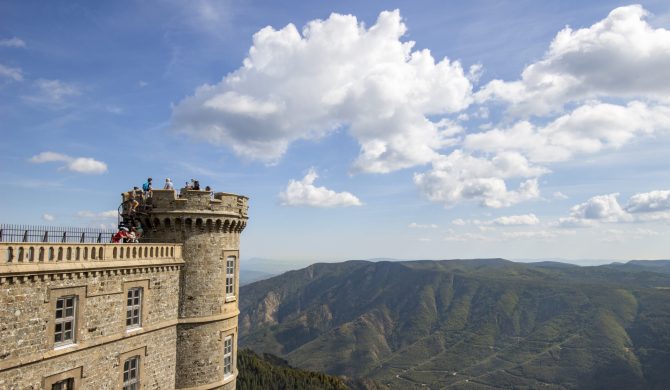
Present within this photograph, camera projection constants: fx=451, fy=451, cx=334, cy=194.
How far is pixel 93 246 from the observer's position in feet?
70.4

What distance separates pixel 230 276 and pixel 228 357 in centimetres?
542

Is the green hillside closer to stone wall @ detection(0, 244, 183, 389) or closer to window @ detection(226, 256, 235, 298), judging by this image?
window @ detection(226, 256, 235, 298)

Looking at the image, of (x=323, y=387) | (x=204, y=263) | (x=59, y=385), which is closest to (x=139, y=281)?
(x=204, y=263)

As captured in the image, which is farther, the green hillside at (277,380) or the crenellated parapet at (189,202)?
the green hillside at (277,380)

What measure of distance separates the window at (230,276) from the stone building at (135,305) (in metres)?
0.07

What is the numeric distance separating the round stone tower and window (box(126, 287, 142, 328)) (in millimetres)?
3065

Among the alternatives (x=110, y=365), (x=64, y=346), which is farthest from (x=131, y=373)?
Result: (x=64, y=346)

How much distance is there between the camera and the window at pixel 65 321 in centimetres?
1988

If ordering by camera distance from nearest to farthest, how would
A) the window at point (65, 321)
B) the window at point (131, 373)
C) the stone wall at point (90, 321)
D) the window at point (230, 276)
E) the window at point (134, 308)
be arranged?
1. the stone wall at point (90, 321)
2. the window at point (65, 321)
3. the window at point (131, 373)
4. the window at point (134, 308)
5. the window at point (230, 276)

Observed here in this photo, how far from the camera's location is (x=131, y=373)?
24.1 m

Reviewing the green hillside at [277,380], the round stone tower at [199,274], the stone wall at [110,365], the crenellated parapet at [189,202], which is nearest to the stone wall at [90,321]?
the stone wall at [110,365]

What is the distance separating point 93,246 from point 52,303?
3.09 metres

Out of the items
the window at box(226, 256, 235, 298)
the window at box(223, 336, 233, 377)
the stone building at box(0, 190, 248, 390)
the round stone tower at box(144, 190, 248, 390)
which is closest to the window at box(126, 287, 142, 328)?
the stone building at box(0, 190, 248, 390)

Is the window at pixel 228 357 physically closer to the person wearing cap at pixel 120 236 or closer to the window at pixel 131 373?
the window at pixel 131 373
